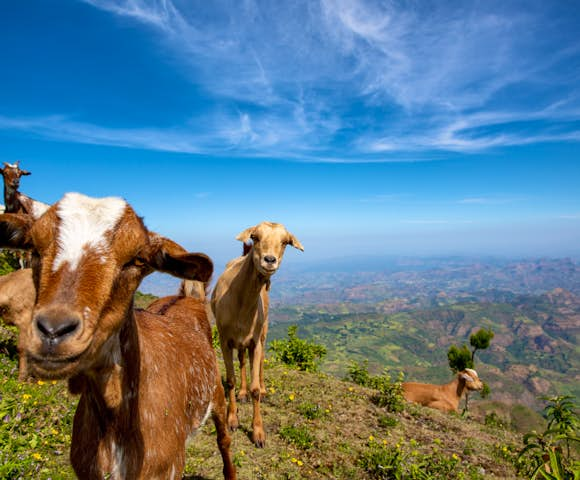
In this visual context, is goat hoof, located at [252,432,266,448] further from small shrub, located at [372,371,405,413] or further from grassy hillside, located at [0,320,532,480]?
small shrub, located at [372,371,405,413]

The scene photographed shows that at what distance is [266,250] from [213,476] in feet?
13.8

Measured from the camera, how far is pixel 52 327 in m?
1.82

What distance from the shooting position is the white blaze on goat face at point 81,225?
2.11m

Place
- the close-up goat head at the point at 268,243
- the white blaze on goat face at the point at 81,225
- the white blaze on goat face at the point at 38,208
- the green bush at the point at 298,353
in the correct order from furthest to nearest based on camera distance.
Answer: the green bush at the point at 298,353
the close-up goat head at the point at 268,243
the white blaze on goat face at the point at 38,208
the white blaze on goat face at the point at 81,225

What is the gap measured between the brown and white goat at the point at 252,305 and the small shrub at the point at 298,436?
1.78ft

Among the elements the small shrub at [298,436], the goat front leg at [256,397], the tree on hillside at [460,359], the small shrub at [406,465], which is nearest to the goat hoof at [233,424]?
the goat front leg at [256,397]

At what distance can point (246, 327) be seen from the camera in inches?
292

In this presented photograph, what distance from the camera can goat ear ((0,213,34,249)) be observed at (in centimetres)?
229

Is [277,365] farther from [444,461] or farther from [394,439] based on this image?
[444,461]

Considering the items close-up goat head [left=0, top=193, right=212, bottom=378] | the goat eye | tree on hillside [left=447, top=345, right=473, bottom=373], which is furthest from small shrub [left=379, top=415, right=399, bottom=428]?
tree on hillside [left=447, top=345, right=473, bottom=373]

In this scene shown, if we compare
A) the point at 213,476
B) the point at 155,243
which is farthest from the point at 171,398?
the point at 213,476

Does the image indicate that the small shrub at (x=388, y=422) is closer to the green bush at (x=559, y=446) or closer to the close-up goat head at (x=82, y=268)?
the green bush at (x=559, y=446)

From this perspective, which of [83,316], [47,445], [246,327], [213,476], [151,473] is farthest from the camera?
[246,327]

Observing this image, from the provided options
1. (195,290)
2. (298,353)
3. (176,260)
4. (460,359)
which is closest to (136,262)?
(176,260)
